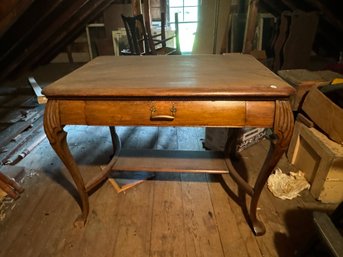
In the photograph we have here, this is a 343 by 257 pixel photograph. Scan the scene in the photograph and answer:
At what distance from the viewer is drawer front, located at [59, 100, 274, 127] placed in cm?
91

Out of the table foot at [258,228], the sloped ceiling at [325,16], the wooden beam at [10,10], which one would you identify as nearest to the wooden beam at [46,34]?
the wooden beam at [10,10]

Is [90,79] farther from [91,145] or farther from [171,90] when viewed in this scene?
[91,145]

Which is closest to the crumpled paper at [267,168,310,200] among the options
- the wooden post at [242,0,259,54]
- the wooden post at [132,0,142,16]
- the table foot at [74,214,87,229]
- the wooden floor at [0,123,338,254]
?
the wooden floor at [0,123,338,254]

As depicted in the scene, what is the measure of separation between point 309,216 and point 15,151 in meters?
2.13

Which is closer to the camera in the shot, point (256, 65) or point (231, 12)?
point (256, 65)

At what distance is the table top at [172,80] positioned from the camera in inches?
34.6

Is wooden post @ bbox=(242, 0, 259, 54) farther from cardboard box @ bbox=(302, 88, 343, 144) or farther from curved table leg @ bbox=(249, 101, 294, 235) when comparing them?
curved table leg @ bbox=(249, 101, 294, 235)

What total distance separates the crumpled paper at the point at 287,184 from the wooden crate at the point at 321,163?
0.04 m

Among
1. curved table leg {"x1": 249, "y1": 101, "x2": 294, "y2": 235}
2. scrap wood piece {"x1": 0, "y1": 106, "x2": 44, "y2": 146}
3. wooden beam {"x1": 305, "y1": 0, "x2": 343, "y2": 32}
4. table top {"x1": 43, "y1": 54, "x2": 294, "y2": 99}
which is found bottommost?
scrap wood piece {"x1": 0, "y1": 106, "x2": 44, "y2": 146}

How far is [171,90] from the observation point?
89 cm

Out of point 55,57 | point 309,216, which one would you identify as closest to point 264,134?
point 309,216

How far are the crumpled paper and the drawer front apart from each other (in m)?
0.74

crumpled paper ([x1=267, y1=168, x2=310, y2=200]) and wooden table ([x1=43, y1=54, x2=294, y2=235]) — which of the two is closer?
wooden table ([x1=43, y1=54, x2=294, y2=235])

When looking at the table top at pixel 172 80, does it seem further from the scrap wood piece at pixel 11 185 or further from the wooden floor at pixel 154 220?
the scrap wood piece at pixel 11 185
